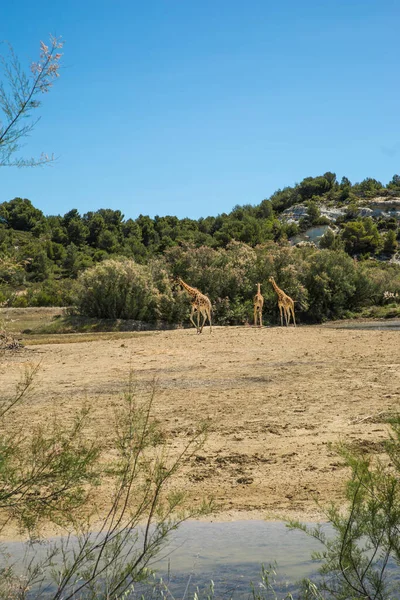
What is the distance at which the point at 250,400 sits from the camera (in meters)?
10.9

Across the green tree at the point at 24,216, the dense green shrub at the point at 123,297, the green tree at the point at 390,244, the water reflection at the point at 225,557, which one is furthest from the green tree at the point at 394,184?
the water reflection at the point at 225,557

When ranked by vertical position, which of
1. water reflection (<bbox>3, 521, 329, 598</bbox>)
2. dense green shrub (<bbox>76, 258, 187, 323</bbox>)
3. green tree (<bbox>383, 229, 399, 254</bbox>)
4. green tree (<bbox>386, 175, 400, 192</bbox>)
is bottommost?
water reflection (<bbox>3, 521, 329, 598</bbox>)

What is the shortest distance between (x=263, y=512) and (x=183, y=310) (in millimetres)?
23171

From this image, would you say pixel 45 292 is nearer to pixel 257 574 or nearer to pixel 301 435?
pixel 301 435

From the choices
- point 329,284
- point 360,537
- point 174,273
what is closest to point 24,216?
point 174,273

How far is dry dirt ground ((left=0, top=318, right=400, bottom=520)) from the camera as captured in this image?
7133 millimetres

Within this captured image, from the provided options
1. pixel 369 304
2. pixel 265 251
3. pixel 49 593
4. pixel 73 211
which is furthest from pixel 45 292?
pixel 73 211

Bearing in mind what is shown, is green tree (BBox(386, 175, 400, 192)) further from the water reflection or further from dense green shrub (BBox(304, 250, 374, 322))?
the water reflection

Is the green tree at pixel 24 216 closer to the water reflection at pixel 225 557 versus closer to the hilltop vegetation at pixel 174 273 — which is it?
the hilltop vegetation at pixel 174 273

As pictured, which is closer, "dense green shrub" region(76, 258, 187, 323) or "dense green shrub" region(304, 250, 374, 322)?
"dense green shrub" region(76, 258, 187, 323)

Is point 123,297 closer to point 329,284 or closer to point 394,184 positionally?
point 329,284

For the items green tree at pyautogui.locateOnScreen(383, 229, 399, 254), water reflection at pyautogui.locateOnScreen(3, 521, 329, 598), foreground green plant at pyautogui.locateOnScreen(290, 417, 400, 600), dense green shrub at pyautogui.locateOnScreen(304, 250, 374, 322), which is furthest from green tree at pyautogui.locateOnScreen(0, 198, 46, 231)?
foreground green plant at pyautogui.locateOnScreen(290, 417, 400, 600)

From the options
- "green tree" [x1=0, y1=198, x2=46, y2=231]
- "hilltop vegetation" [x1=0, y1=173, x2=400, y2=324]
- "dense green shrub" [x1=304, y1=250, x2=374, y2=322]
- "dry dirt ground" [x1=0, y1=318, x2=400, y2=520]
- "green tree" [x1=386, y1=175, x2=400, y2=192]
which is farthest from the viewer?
"green tree" [x1=386, y1=175, x2=400, y2=192]

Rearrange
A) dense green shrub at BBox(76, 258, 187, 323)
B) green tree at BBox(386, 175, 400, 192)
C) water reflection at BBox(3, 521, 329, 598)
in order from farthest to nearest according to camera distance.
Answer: green tree at BBox(386, 175, 400, 192), dense green shrub at BBox(76, 258, 187, 323), water reflection at BBox(3, 521, 329, 598)
